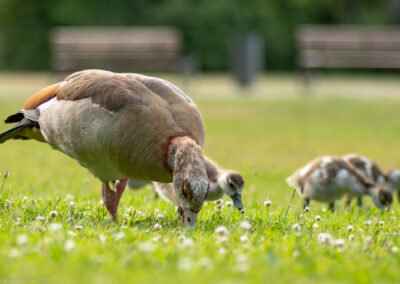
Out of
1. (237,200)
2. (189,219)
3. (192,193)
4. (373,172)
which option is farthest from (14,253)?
(373,172)

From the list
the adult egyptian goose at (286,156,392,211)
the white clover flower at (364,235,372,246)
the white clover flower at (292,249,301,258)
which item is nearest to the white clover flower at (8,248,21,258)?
the white clover flower at (292,249,301,258)

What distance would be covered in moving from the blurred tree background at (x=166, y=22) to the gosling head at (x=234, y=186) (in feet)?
118

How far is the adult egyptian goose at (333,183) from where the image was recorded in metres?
6.93

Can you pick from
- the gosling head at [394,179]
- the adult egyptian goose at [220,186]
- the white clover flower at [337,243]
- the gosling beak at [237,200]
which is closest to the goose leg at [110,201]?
the adult egyptian goose at [220,186]

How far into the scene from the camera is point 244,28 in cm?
4284

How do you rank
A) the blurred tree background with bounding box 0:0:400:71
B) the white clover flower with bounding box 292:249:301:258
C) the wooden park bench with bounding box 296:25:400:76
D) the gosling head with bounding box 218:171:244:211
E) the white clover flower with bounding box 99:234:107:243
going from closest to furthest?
the white clover flower with bounding box 292:249:301:258, the white clover flower with bounding box 99:234:107:243, the gosling head with bounding box 218:171:244:211, the wooden park bench with bounding box 296:25:400:76, the blurred tree background with bounding box 0:0:400:71

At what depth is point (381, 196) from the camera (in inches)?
275

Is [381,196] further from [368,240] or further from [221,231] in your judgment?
[221,231]

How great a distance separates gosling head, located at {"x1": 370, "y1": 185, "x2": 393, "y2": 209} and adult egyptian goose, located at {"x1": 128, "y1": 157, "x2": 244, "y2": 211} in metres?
1.85

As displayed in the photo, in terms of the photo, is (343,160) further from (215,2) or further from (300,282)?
(215,2)

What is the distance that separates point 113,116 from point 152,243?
1191 millimetres

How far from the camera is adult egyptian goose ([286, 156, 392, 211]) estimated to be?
22.7ft

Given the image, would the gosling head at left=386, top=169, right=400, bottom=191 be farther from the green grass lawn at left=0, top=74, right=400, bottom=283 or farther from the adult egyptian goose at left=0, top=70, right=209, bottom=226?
the adult egyptian goose at left=0, top=70, right=209, bottom=226

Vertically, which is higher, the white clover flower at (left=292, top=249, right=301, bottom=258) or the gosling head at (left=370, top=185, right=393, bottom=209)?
the white clover flower at (left=292, top=249, right=301, bottom=258)
